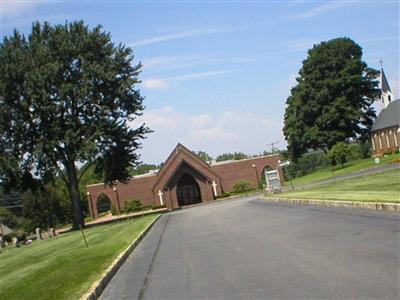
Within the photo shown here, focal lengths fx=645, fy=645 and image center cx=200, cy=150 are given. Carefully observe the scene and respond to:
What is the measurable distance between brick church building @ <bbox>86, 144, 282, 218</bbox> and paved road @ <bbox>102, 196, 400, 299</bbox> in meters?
64.1

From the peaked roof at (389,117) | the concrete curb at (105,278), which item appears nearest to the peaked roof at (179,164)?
the peaked roof at (389,117)

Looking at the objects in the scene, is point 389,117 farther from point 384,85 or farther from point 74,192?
point 74,192

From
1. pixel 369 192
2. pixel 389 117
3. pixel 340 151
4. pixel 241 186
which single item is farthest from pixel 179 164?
pixel 369 192

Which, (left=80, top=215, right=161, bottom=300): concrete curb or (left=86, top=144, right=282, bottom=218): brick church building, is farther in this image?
(left=86, top=144, right=282, bottom=218): brick church building

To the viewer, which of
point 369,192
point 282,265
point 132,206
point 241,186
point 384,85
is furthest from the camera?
point 384,85

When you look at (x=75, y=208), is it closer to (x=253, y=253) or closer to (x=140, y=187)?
(x=140, y=187)

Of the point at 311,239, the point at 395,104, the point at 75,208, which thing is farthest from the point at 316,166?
the point at 311,239

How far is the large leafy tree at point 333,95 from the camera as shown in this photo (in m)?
85.9

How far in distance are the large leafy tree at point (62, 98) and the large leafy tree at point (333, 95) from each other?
124ft

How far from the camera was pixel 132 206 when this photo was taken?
8388 cm

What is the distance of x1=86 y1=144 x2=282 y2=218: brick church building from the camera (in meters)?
83.1

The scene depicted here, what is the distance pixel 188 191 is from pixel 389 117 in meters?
32.5

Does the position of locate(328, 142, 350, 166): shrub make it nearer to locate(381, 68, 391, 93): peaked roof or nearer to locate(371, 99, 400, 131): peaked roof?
locate(371, 99, 400, 131): peaked roof

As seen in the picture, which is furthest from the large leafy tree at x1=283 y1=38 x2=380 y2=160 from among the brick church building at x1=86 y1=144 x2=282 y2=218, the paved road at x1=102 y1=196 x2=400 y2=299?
the paved road at x1=102 y1=196 x2=400 y2=299
